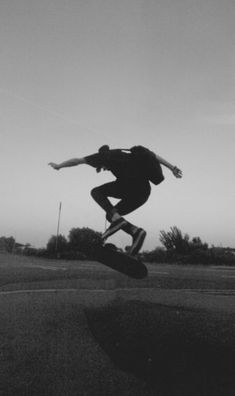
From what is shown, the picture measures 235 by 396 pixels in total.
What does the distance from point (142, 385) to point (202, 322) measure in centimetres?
201

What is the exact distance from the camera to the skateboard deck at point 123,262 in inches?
175

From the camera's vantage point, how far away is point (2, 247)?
4234 cm

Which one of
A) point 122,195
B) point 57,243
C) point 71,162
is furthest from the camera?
point 57,243

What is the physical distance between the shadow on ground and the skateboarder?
0.89 m

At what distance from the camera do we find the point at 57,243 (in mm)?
34688

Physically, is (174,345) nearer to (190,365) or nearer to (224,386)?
(190,365)

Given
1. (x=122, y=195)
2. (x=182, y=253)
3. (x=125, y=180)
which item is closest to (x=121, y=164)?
(x=125, y=180)

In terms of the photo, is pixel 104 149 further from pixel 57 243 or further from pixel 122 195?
pixel 57 243

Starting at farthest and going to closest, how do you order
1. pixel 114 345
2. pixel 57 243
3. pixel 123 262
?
1. pixel 57 243
2. pixel 123 262
3. pixel 114 345

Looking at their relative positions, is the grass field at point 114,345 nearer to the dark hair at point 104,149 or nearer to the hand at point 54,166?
the hand at point 54,166

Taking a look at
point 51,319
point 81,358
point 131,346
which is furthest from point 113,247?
point 81,358

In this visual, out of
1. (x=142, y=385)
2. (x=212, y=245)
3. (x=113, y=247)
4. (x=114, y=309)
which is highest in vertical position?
(x=212, y=245)

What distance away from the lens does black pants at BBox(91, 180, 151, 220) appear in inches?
184

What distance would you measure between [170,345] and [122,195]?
2.10m
